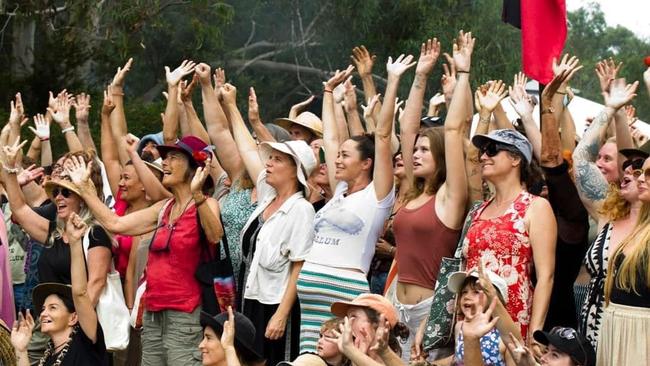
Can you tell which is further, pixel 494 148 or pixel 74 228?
pixel 74 228

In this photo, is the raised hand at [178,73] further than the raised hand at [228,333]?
Yes

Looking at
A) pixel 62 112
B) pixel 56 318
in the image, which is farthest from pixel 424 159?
pixel 62 112

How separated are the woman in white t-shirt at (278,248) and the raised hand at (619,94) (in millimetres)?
2086

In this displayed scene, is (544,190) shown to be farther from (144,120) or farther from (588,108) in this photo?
(144,120)

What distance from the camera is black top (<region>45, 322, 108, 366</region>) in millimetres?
8680

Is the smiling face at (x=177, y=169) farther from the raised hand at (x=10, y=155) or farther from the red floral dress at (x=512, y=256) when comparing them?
the red floral dress at (x=512, y=256)

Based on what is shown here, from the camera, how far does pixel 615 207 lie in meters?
7.41

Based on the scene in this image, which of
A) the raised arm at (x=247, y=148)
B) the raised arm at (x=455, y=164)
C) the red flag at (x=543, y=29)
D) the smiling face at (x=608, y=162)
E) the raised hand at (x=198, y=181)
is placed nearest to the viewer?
the raised arm at (x=455, y=164)

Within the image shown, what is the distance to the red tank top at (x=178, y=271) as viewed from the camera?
8.86 meters

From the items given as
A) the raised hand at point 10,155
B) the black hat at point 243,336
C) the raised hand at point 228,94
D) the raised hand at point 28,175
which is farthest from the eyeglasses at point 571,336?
the raised hand at point 28,175

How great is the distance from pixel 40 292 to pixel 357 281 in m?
1.96

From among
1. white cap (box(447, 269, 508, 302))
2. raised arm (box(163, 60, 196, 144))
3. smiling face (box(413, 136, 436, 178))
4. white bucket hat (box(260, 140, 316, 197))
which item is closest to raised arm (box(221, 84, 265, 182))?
white bucket hat (box(260, 140, 316, 197))

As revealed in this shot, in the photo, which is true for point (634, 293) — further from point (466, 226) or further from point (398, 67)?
point (398, 67)

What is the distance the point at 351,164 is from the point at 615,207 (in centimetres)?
186
